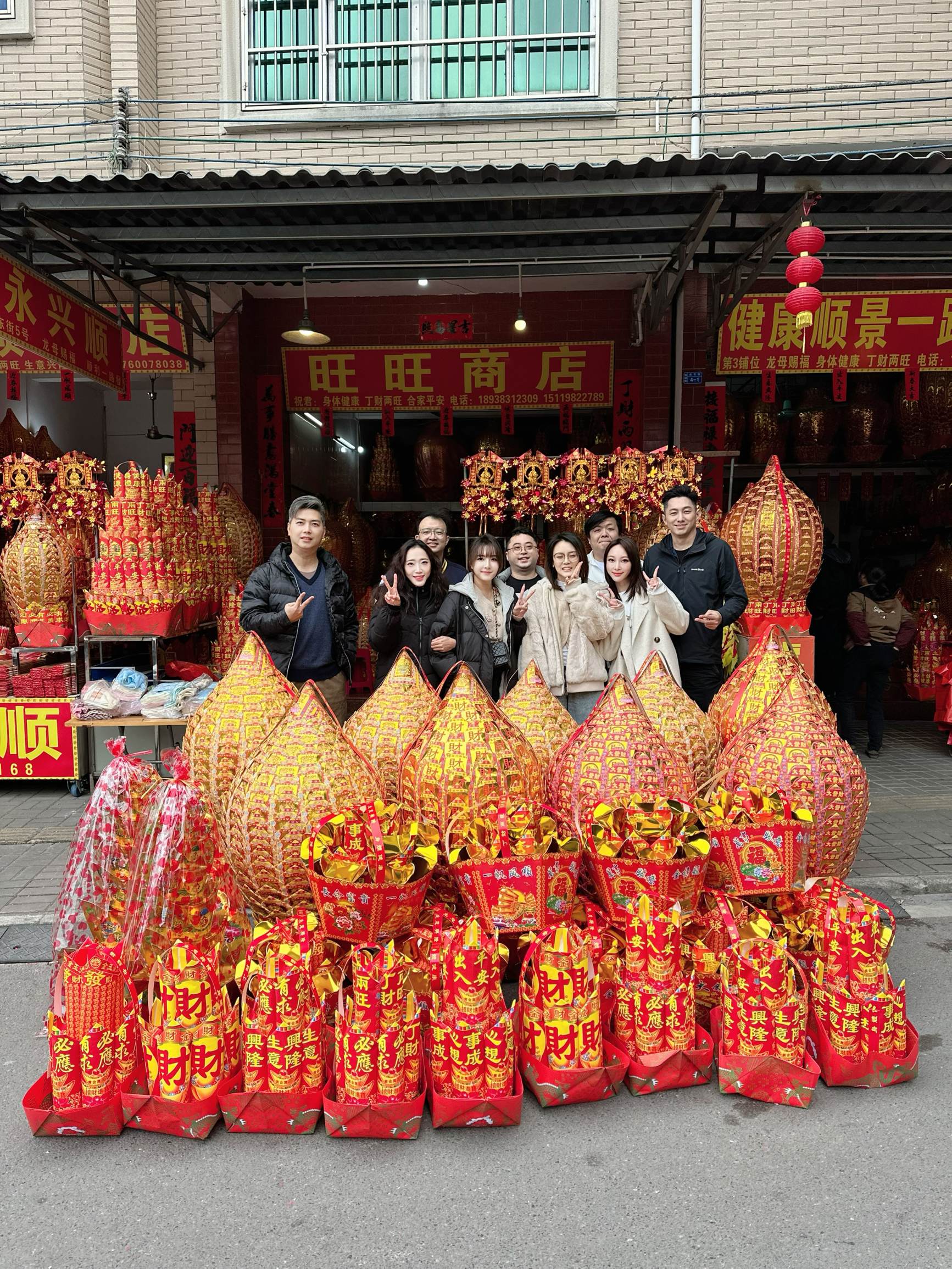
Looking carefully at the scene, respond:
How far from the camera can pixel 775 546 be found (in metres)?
4.54

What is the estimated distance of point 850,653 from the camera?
6230 millimetres

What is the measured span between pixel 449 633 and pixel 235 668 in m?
1.05

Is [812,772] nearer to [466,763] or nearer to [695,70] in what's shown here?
[466,763]

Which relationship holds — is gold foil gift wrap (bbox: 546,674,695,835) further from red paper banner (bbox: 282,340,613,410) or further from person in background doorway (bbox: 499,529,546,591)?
red paper banner (bbox: 282,340,613,410)

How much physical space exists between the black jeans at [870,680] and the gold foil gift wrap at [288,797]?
4.85 m

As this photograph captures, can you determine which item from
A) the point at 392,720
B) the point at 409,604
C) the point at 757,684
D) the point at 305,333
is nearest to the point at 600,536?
the point at 409,604

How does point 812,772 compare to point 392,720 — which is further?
point 392,720

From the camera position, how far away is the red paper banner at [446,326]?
6.75 meters

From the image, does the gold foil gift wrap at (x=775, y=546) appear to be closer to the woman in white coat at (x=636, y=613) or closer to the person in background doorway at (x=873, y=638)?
the woman in white coat at (x=636, y=613)

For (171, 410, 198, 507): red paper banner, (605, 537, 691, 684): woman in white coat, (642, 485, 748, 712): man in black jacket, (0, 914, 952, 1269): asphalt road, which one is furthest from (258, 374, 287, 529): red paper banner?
(0, 914, 952, 1269): asphalt road

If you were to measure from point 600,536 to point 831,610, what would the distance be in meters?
3.21

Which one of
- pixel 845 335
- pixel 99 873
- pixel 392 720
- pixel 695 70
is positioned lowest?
pixel 99 873

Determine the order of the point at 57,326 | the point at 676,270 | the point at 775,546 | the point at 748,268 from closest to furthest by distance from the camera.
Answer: the point at 775,546 → the point at 57,326 → the point at 676,270 → the point at 748,268

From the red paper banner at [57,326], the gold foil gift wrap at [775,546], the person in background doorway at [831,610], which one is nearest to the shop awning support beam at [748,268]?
the gold foil gift wrap at [775,546]
